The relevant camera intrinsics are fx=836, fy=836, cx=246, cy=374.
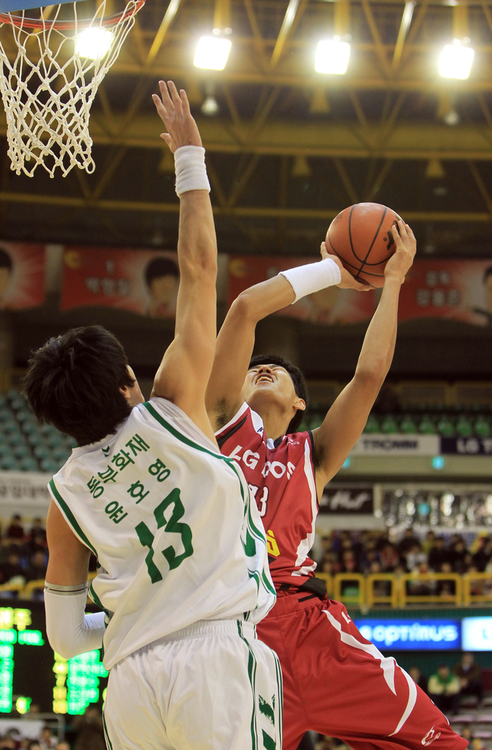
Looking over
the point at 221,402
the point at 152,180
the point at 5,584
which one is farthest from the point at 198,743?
the point at 152,180

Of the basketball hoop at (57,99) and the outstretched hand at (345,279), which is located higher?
the basketball hoop at (57,99)

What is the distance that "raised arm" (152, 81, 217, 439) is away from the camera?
7.02 ft

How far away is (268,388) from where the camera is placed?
10.6 ft

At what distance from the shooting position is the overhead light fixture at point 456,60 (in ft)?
45.4

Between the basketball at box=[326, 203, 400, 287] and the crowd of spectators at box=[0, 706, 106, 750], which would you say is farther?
the crowd of spectators at box=[0, 706, 106, 750]

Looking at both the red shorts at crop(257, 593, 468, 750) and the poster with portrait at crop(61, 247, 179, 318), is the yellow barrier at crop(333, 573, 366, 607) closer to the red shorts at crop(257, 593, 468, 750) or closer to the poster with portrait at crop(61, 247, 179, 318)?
the poster with portrait at crop(61, 247, 179, 318)

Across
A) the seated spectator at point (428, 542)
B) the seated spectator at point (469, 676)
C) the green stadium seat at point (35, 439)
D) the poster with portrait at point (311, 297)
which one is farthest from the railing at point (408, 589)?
the green stadium seat at point (35, 439)

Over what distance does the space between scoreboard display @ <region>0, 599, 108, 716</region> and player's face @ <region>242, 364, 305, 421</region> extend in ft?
15.9

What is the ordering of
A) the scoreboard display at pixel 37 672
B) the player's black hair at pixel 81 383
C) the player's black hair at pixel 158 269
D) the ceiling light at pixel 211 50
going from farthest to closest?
the player's black hair at pixel 158 269 → the ceiling light at pixel 211 50 → the scoreboard display at pixel 37 672 → the player's black hair at pixel 81 383

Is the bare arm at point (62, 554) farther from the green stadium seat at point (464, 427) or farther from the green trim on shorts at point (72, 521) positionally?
the green stadium seat at point (464, 427)

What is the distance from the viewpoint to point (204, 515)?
203cm

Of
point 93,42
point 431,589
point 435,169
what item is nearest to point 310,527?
point 93,42

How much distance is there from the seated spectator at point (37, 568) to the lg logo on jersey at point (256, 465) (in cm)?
871

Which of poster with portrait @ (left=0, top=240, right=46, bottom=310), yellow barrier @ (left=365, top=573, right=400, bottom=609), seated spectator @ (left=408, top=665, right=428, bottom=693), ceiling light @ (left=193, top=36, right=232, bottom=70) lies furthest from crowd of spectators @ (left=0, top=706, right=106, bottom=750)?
poster with portrait @ (left=0, top=240, right=46, bottom=310)
